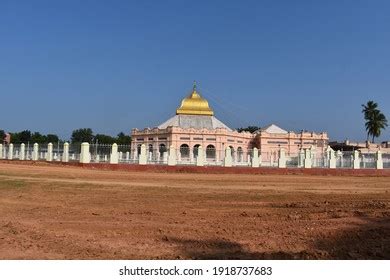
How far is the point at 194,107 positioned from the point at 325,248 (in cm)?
5530

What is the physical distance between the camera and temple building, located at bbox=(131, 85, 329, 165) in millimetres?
55375

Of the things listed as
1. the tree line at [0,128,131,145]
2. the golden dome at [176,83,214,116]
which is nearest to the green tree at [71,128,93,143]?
the tree line at [0,128,131,145]

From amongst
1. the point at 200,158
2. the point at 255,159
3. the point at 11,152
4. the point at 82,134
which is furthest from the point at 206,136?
the point at 82,134

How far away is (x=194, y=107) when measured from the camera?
62625 mm

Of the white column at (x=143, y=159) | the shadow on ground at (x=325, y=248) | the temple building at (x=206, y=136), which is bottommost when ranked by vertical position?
the shadow on ground at (x=325, y=248)

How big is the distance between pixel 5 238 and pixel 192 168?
21.5 meters

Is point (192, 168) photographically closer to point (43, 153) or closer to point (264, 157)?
point (264, 157)

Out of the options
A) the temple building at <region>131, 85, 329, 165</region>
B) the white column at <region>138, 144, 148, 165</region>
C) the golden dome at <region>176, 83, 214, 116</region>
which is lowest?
the white column at <region>138, 144, 148, 165</region>

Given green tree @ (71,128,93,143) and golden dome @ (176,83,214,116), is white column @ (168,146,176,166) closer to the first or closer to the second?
golden dome @ (176,83,214,116)

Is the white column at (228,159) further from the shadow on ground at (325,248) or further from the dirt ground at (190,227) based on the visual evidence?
the shadow on ground at (325,248)

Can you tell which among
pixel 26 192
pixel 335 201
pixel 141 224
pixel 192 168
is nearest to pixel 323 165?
pixel 192 168

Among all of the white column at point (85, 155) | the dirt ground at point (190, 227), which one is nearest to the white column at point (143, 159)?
the white column at point (85, 155)

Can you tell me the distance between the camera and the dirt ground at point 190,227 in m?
7.45

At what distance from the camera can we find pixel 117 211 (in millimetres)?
11391
